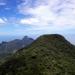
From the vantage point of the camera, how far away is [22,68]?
11800cm

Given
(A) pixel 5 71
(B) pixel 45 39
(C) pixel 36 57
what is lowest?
(A) pixel 5 71

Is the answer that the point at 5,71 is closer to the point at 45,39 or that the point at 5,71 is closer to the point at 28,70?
the point at 28,70

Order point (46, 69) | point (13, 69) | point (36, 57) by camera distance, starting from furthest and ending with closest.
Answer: point (36, 57) < point (13, 69) < point (46, 69)

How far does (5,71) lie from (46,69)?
2831 cm

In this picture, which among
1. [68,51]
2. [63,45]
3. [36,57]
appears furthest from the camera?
[63,45]

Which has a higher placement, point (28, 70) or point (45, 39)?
point (45, 39)

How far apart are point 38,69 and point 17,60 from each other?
1015 inches

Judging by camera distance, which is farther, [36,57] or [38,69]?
[36,57]

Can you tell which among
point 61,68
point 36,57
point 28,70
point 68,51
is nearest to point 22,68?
point 28,70

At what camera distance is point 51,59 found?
127 metres

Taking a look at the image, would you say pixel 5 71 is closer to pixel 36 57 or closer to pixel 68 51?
pixel 36 57

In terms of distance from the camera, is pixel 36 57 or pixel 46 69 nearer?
pixel 46 69

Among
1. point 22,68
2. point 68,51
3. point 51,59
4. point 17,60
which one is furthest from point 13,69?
point 68,51

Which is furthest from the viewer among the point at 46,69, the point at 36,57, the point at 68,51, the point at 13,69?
the point at 68,51
